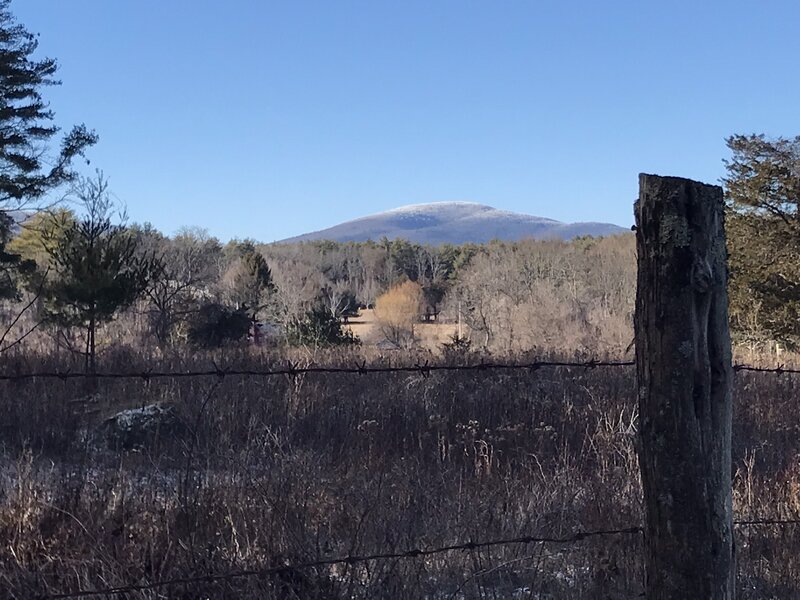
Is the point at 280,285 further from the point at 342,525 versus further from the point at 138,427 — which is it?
the point at 342,525

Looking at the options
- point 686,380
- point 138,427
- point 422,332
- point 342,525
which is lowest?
point 138,427

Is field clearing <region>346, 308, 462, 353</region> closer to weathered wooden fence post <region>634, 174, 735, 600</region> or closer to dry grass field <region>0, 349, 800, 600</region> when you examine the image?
dry grass field <region>0, 349, 800, 600</region>

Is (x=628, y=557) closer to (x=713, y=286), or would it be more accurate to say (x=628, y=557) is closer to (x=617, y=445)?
(x=713, y=286)

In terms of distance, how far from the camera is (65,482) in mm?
3471

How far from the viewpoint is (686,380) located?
173 cm

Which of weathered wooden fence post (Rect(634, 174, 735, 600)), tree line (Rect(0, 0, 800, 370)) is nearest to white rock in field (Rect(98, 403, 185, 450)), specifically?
tree line (Rect(0, 0, 800, 370))

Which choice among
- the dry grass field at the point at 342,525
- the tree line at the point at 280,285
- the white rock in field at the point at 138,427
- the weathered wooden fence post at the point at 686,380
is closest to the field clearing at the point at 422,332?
the tree line at the point at 280,285

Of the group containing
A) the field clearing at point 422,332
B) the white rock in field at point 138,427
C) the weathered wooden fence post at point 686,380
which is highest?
the weathered wooden fence post at point 686,380

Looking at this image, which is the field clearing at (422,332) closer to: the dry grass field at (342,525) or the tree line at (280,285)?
the tree line at (280,285)

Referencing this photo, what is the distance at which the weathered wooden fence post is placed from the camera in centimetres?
172

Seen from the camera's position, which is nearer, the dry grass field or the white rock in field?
the dry grass field

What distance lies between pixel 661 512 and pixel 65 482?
275cm

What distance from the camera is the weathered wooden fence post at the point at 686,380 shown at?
172 cm

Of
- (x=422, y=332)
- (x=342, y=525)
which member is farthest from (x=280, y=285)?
(x=342, y=525)
